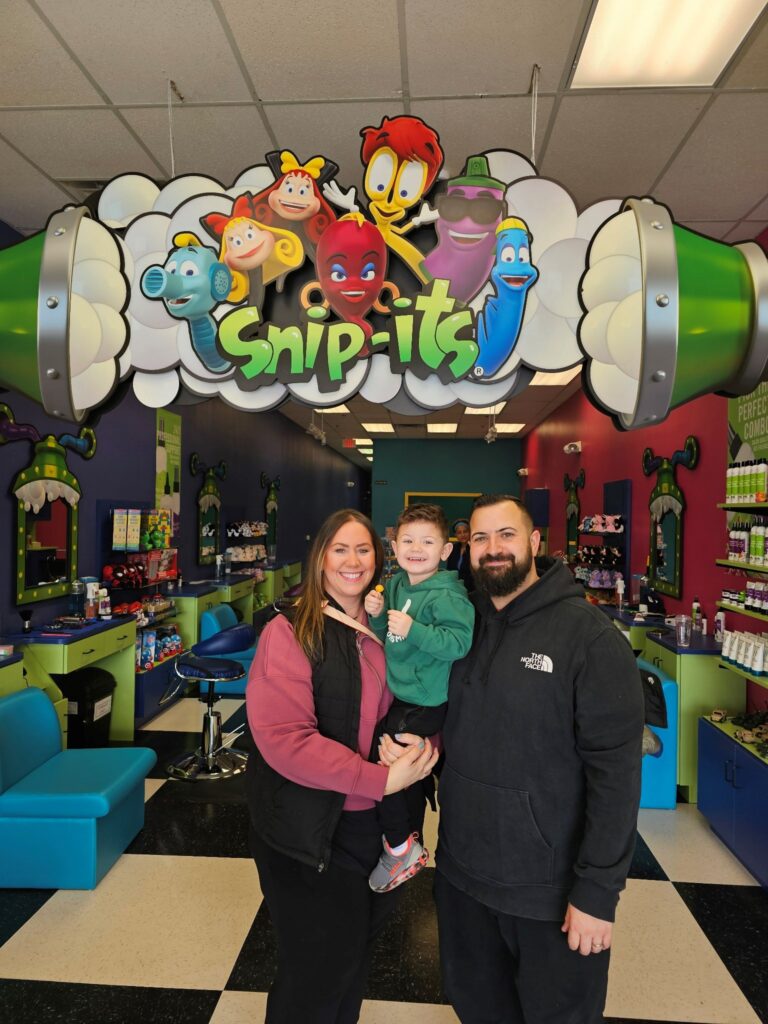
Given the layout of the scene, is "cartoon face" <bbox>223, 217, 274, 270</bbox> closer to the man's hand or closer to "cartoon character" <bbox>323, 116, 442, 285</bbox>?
"cartoon character" <bbox>323, 116, 442, 285</bbox>

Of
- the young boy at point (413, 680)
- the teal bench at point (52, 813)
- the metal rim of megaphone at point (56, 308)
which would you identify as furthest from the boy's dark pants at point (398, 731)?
the teal bench at point (52, 813)

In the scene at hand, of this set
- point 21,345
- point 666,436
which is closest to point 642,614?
point 666,436

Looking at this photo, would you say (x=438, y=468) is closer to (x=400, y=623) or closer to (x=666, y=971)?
(x=666, y=971)

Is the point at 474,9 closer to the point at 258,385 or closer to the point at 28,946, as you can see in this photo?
the point at 258,385

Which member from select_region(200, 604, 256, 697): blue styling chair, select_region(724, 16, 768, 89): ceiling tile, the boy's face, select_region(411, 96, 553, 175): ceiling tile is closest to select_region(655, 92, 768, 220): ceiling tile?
select_region(724, 16, 768, 89): ceiling tile

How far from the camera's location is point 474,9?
2.11m

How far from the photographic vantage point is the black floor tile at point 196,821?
3186 mm

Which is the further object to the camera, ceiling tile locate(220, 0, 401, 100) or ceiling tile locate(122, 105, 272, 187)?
ceiling tile locate(122, 105, 272, 187)

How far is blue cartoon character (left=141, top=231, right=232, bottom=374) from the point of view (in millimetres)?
1333

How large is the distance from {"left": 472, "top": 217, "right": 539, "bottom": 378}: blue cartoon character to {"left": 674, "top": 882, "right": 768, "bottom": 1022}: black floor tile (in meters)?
2.44

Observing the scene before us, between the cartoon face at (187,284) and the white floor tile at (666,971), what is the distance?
2.56 meters

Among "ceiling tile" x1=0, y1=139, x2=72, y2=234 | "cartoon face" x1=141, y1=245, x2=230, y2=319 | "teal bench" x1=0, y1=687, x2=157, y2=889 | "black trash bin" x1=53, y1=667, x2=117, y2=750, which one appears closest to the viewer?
"cartoon face" x1=141, y1=245, x2=230, y2=319

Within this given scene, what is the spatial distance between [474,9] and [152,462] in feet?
15.2

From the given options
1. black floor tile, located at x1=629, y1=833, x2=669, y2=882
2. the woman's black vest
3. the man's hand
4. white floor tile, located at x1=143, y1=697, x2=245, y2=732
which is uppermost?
the woman's black vest
